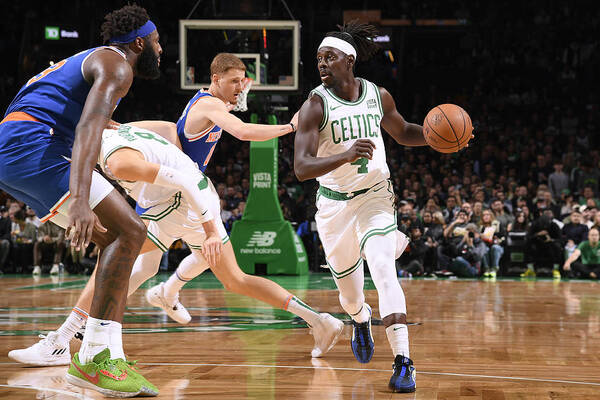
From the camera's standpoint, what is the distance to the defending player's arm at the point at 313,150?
3738 mm

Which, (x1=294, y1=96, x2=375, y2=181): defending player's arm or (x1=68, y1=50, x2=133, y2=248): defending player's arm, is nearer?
(x1=68, y1=50, x2=133, y2=248): defending player's arm

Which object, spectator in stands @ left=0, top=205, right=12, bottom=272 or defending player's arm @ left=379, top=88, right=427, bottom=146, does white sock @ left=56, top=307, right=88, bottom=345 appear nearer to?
defending player's arm @ left=379, top=88, right=427, bottom=146

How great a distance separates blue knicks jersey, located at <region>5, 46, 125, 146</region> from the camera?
3.33 metres

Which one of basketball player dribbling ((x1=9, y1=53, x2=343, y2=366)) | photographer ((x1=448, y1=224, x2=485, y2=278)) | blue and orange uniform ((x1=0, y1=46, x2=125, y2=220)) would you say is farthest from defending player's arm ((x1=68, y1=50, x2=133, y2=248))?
photographer ((x1=448, y1=224, x2=485, y2=278))

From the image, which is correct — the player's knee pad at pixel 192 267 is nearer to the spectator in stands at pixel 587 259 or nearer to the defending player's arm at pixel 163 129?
the defending player's arm at pixel 163 129

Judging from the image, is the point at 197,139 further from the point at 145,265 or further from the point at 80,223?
the point at 80,223

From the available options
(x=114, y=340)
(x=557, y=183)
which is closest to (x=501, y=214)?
(x=557, y=183)

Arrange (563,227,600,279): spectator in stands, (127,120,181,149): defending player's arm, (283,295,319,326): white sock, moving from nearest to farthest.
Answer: (283,295,319,326): white sock < (127,120,181,149): defending player's arm < (563,227,600,279): spectator in stands

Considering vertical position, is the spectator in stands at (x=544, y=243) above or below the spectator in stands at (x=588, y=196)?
below

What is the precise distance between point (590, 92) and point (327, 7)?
26.3 feet

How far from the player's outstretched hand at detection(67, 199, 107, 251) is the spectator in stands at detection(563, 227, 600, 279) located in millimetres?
10829

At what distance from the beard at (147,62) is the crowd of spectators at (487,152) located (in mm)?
8706

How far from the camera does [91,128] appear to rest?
3.02 m

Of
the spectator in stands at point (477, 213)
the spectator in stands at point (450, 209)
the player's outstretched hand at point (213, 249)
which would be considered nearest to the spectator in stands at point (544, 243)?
the spectator in stands at point (477, 213)
